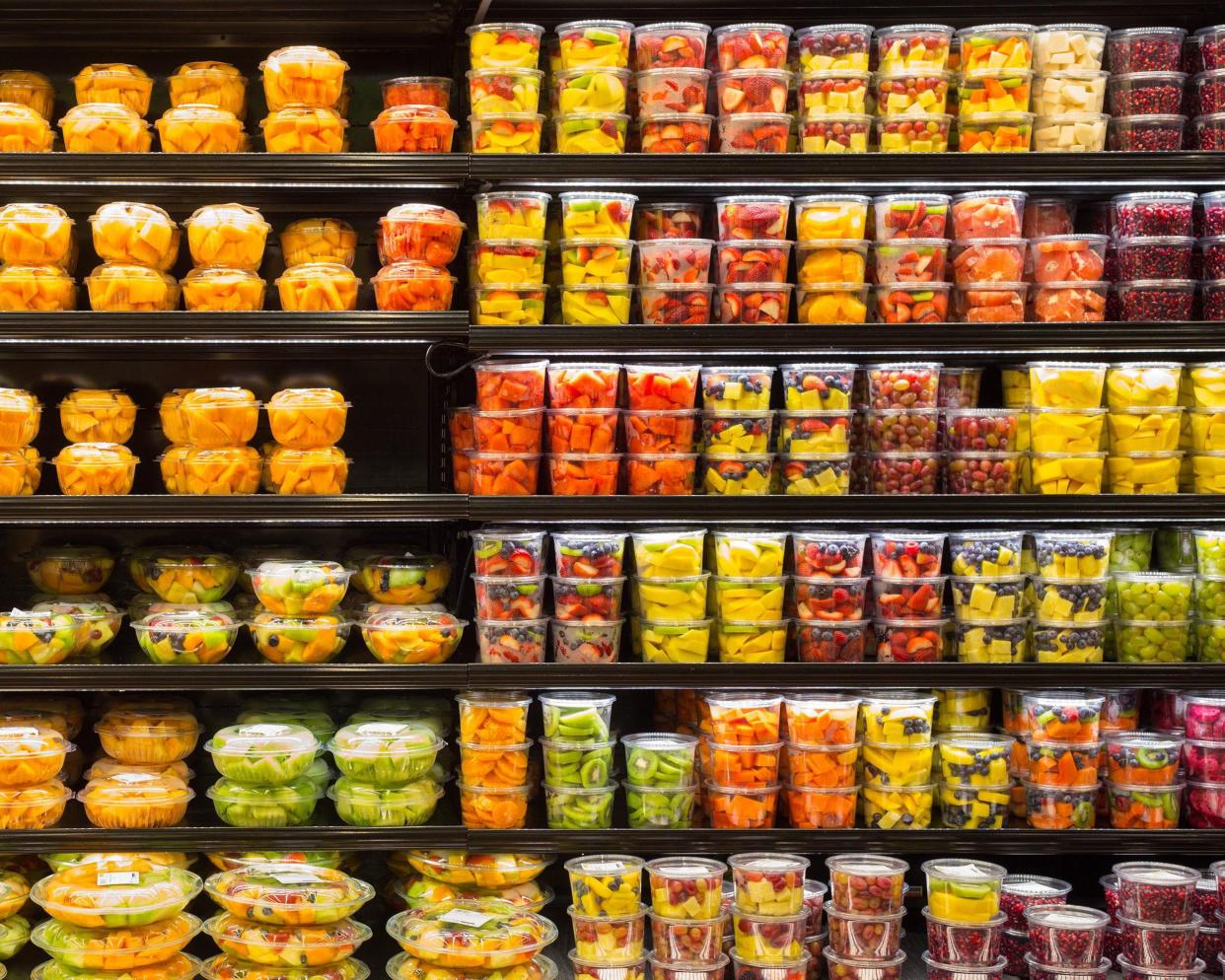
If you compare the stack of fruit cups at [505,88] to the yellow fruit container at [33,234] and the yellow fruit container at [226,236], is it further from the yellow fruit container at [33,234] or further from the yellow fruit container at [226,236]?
the yellow fruit container at [33,234]

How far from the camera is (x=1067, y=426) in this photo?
323 centimetres

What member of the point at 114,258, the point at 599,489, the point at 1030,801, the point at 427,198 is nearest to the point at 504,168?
the point at 427,198

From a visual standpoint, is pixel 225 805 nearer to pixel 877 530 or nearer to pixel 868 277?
pixel 877 530

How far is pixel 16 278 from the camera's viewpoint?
322cm

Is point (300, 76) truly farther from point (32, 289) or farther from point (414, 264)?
point (32, 289)

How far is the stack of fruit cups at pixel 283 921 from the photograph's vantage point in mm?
3094

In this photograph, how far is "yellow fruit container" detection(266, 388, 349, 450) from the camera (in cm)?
327

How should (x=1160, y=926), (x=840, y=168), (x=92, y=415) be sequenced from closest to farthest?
1. (x=1160, y=926)
2. (x=840, y=168)
3. (x=92, y=415)

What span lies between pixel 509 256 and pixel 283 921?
1.73 metres

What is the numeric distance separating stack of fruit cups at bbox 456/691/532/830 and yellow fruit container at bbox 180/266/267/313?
1154 mm

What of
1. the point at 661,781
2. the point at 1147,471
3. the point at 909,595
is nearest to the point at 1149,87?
the point at 1147,471

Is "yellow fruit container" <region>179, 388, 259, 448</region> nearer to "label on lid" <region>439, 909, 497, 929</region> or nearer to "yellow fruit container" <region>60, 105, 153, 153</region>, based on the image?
"yellow fruit container" <region>60, 105, 153, 153</region>

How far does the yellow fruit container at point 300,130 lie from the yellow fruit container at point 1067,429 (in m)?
1.94

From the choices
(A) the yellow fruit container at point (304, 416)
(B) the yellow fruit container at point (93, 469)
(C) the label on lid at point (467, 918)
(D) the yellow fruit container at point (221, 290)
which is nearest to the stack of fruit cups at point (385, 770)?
(C) the label on lid at point (467, 918)
